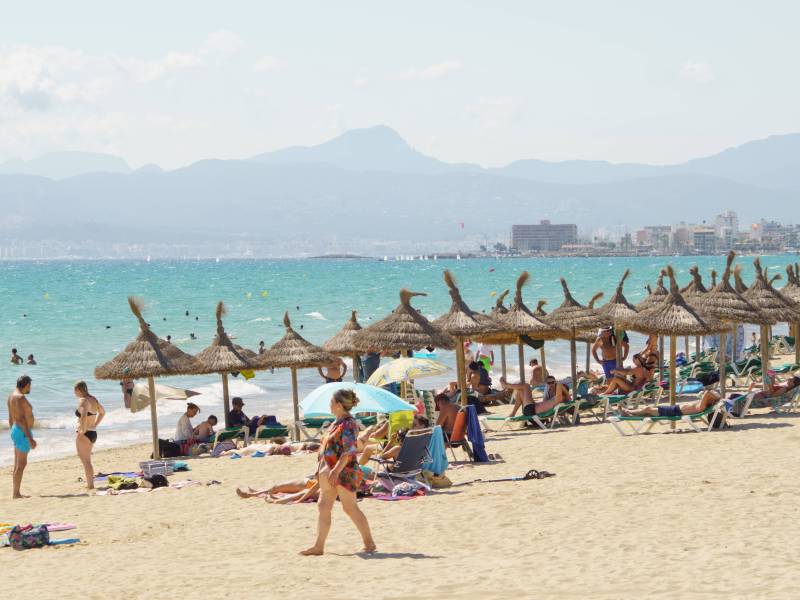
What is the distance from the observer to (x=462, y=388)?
15.9 meters

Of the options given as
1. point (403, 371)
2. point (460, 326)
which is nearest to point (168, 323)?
point (460, 326)

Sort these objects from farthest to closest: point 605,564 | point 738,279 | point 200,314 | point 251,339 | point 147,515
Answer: point 200,314 < point 251,339 < point 738,279 < point 147,515 < point 605,564

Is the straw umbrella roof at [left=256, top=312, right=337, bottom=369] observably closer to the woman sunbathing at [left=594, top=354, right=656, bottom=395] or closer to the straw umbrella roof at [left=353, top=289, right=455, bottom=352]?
the straw umbrella roof at [left=353, top=289, right=455, bottom=352]

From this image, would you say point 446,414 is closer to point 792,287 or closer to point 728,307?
point 728,307

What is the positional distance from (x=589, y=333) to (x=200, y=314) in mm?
42233

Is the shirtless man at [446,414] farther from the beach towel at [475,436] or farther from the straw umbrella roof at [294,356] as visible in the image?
the straw umbrella roof at [294,356]

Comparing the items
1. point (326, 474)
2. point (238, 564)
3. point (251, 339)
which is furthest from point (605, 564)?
point (251, 339)

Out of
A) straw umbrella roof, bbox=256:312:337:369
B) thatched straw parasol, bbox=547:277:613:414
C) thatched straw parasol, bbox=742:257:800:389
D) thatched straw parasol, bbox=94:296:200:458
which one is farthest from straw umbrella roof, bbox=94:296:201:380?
thatched straw parasol, bbox=742:257:800:389

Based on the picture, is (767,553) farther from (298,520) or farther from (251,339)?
(251,339)

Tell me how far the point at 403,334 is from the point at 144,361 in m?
3.52

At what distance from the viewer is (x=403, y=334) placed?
51.3ft

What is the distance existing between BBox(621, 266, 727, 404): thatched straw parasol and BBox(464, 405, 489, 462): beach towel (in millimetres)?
3722

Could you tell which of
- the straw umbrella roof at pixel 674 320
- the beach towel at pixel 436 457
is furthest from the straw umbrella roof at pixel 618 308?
the beach towel at pixel 436 457

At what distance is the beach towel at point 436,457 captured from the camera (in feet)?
36.8
